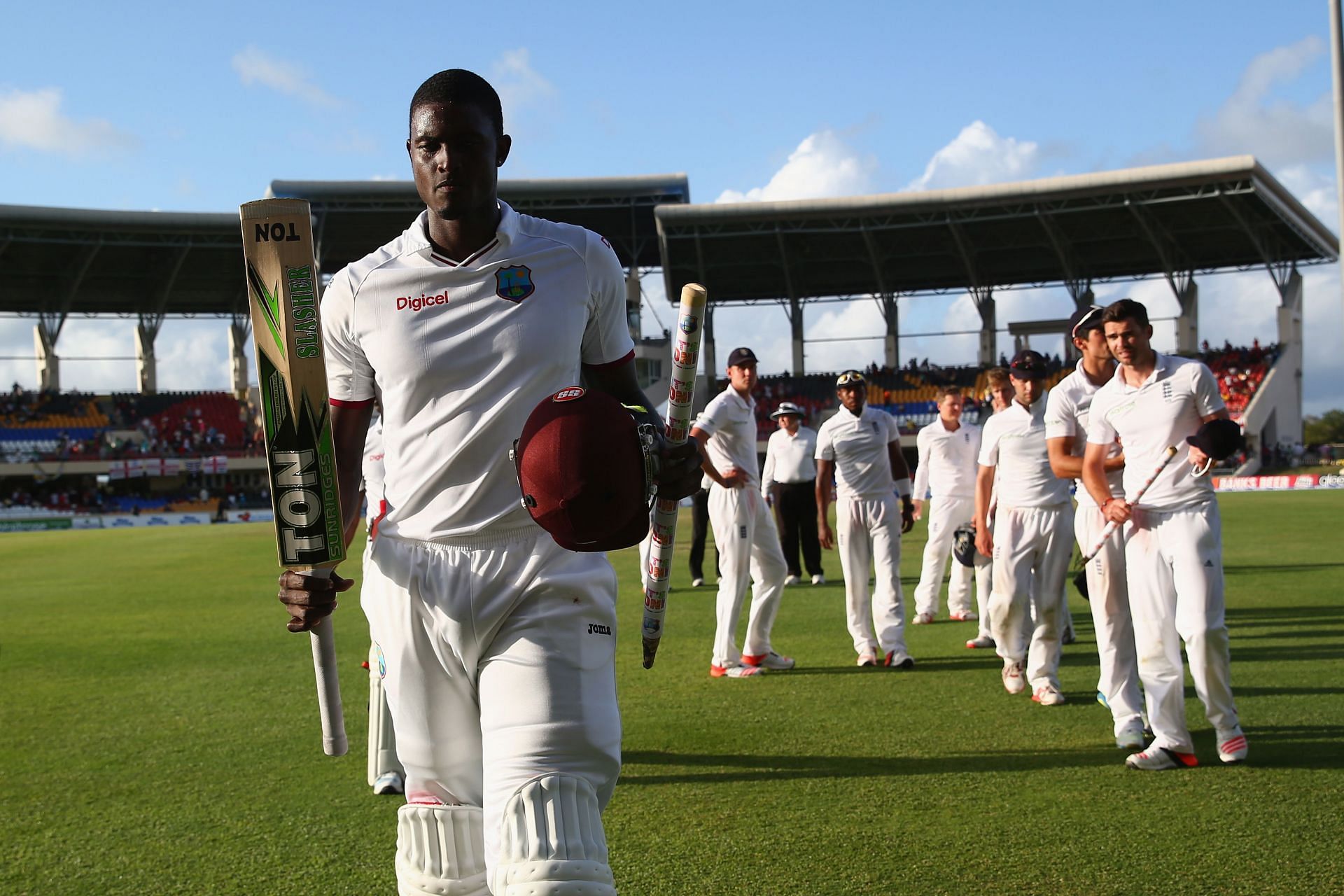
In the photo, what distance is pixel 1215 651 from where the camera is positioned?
610 centimetres

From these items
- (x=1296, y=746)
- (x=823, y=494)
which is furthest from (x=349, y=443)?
(x=823, y=494)

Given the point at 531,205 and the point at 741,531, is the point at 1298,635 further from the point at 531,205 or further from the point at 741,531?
the point at 531,205

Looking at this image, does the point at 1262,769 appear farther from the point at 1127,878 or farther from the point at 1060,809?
the point at 1127,878

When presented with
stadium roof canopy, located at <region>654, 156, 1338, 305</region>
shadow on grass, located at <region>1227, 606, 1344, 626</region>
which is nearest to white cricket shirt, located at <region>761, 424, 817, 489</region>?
shadow on grass, located at <region>1227, 606, 1344, 626</region>

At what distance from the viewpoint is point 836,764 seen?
6.39 metres

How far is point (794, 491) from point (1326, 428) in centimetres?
10418

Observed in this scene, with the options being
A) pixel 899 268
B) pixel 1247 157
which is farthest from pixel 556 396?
pixel 899 268

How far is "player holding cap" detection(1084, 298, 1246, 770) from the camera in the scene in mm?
6098

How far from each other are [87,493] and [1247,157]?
5132cm

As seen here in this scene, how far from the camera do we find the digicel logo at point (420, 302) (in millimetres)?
3072

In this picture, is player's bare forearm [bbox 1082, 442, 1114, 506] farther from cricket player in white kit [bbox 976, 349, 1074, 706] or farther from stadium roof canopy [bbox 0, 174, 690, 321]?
stadium roof canopy [bbox 0, 174, 690, 321]

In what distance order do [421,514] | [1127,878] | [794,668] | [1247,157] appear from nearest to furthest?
1. [421,514]
2. [1127,878]
3. [794,668]
4. [1247,157]

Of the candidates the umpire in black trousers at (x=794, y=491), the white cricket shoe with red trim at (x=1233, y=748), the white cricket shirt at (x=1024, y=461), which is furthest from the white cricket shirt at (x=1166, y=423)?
the umpire in black trousers at (x=794, y=491)

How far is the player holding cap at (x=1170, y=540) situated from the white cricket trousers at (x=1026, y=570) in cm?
173
